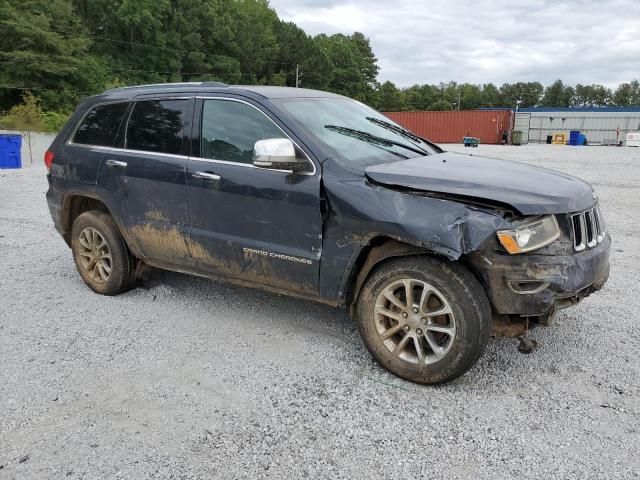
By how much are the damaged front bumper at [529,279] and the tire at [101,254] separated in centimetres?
315

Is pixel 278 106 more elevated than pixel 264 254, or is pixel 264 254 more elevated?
pixel 278 106

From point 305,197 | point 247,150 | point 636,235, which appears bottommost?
point 636,235

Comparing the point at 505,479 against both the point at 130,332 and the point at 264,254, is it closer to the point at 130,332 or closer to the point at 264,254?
the point at 264,254

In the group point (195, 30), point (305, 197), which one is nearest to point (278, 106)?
point (305, 197)

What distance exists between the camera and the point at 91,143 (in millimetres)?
4812

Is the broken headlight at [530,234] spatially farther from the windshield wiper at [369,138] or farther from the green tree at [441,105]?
the green tree at [441,105]

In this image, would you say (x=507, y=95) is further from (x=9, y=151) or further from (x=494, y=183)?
(x=494, y=183)

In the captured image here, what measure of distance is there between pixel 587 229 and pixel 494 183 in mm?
687

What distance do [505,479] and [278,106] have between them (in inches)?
108

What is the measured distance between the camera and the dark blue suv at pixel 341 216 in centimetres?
301

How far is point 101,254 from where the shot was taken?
191 inches

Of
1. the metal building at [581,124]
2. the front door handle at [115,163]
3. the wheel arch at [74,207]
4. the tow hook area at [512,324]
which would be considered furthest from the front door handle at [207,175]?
the metal building at [581,124]

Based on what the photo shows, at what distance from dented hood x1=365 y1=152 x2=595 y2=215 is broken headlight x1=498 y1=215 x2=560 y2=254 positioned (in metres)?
0.07

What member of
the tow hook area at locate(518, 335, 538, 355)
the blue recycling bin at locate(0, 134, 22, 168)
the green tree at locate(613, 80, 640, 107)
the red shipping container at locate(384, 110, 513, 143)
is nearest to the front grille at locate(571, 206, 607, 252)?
the tow hook area at locate(518, 335, 538, 355)
